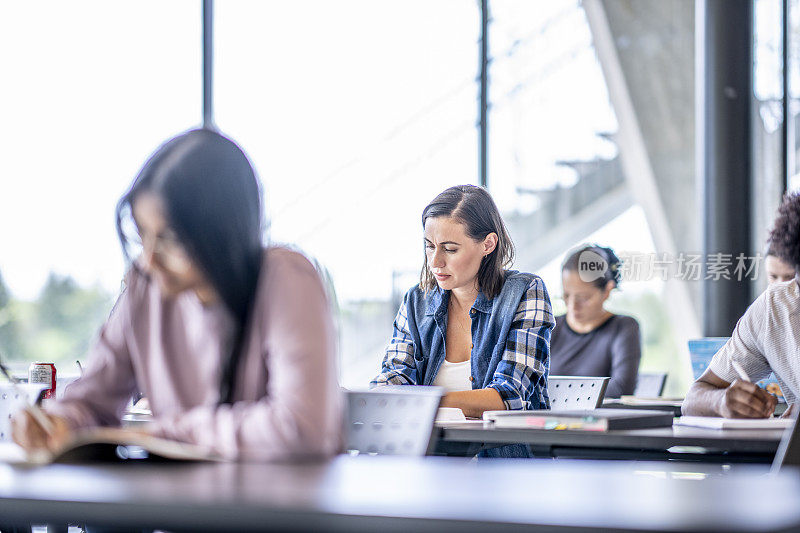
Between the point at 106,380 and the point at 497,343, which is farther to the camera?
the point at 497,343

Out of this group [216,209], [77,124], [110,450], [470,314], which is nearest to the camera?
[110,450]

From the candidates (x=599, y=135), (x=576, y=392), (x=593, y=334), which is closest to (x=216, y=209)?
(x=576, y=392)

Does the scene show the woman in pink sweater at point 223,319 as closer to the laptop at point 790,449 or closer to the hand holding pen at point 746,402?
the laptop at point 790,449

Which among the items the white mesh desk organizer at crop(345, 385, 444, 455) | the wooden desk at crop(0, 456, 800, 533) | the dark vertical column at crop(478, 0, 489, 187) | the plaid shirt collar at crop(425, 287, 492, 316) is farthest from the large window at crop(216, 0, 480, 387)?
the wooden desk at crop(0, 456, 800, 533)

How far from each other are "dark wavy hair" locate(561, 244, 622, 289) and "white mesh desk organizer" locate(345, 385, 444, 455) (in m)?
2.97

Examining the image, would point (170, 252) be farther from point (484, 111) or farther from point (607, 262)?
point (484, 111)

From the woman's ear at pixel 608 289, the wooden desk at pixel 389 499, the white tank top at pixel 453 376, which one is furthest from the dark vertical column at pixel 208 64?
the wooden desk at pixel 389 499

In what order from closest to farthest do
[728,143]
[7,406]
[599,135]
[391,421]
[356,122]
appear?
1. [391,421]
2. [7,406]
3. [356,122]
4. [728,143]
5. [599,135]

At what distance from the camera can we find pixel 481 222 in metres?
3.17

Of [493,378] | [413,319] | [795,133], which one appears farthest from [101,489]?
[795,133]

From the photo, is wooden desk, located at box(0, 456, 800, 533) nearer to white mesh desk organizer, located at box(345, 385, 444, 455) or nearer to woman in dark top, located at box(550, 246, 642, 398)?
white mesh desk organizer, located at box(345, 385, 444, 455)

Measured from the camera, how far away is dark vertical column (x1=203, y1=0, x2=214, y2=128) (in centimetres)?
514

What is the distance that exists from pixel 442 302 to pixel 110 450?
1.82 m

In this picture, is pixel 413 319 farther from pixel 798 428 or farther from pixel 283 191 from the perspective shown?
pixel 283 191
